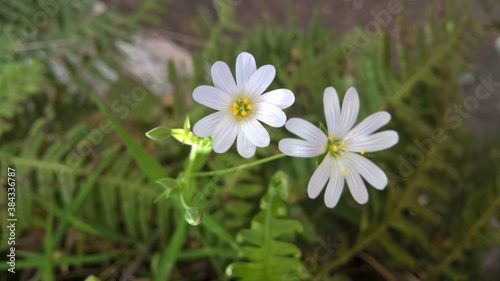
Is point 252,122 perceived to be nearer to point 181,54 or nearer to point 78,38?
point 78,38

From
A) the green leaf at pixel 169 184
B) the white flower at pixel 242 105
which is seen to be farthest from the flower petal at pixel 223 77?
the green leaf at pixel 169 184

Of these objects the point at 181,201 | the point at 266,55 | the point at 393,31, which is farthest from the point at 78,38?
the point at 393,31

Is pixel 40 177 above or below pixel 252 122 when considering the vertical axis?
above

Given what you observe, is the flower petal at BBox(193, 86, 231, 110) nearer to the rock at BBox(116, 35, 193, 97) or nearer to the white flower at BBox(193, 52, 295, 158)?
the white flower at BBox(193, 52, 295, 158)

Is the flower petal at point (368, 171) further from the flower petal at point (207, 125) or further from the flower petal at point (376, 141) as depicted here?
the flower petal at point (207, 125)

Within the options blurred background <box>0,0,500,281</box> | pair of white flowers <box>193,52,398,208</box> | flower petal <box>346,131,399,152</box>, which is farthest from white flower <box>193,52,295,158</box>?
blurred background <box>0,0,500,281</box>

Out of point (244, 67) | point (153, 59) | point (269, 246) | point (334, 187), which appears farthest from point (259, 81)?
point (153, 59)

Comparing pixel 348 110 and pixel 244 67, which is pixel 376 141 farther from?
pixel 244 67

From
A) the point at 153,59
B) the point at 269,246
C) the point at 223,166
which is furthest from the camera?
the point at 153,59
